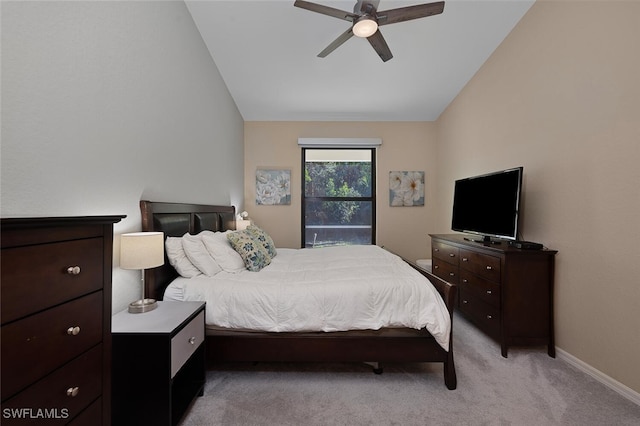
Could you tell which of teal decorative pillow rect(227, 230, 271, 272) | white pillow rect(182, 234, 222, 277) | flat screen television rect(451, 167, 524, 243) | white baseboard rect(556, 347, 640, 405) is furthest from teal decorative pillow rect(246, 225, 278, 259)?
white baseboard rect(556, 347, 640, 405)

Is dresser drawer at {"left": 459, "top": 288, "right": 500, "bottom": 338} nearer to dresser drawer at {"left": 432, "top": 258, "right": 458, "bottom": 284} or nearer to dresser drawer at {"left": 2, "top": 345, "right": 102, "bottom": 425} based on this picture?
dresser drawer at {"left": 432, "top": 258, "right": 458, "bottom": 284}

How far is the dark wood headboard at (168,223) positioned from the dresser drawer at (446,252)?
2.67 meters

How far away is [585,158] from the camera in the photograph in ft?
6.59

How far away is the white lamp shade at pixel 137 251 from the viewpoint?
1480 millimetres

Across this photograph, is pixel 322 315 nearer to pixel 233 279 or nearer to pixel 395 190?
pixel 233 279

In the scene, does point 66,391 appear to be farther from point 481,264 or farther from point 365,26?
point 481,264

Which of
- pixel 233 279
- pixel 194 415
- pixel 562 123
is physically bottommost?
pixel 194 415

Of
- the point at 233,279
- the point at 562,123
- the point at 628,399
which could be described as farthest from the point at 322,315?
the point at 562,123

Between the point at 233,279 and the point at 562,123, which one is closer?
the point at 233,279

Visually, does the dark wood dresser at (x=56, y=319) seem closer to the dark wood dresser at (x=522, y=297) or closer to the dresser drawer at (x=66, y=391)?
the dresser drawer at (x=66, y=391)

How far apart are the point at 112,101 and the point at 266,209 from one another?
3.11 meters

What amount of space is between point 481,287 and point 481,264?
0.21 metres

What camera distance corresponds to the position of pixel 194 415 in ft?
5.10

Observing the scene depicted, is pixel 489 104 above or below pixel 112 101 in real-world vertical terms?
above
